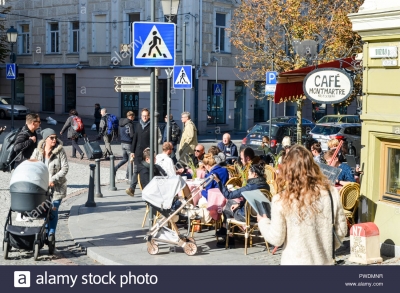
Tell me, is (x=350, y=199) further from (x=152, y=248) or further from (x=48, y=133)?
(x=48, y=133)

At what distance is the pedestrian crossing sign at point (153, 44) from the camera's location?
10359mm

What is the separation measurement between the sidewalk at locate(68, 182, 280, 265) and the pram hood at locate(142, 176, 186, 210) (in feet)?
2.52

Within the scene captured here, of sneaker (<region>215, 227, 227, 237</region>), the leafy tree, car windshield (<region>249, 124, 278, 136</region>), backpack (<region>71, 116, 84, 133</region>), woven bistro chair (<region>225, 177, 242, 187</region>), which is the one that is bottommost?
sneaker (<region>215, 227, 227, 237</region>)

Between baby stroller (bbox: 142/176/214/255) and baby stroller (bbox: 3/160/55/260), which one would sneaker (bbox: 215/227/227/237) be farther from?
baby stroller (bbox: 3/160/55/260)

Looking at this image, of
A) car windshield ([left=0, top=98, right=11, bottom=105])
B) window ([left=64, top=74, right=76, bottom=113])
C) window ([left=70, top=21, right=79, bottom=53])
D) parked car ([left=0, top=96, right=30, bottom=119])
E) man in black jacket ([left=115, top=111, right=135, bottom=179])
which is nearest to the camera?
man in black jacket ([left=115, top=111, right=135, bottom=179])

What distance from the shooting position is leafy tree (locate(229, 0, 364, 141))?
89.1 feet

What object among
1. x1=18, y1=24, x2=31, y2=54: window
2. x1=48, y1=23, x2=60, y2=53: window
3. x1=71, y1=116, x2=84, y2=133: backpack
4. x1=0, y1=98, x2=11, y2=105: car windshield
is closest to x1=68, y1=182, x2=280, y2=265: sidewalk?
x1=71, y1=116, x2=84, y2=133: backpack

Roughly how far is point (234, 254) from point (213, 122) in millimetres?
29046

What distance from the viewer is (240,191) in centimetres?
953

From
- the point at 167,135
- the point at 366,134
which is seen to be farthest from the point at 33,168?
the point at 167,135

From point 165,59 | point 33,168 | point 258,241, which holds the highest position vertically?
point 165,59

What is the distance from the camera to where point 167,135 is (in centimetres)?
1730

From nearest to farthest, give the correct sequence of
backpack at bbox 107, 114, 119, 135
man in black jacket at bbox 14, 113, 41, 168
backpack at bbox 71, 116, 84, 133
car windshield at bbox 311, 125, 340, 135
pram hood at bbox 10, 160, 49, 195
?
1. pram hood at bbox 10, 160, 49, 195
2. man in black jacket at bbox 14, 113, 41, 168
3. backpack at bbox 71, 116, 84, 133
4. backpack at bbox 107, 114, 119, 135
5. car windshield at bbox 311, 125, 340, 135
